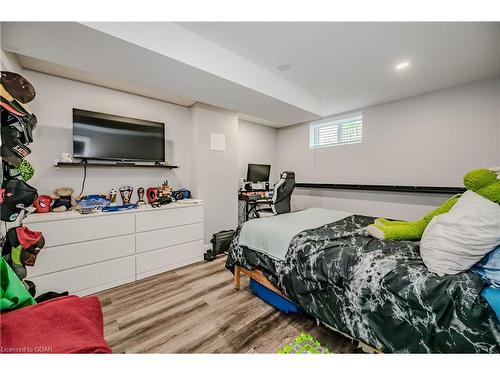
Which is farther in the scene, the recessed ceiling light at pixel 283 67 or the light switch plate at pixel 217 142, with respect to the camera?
the light switch plate at pixel 217 142

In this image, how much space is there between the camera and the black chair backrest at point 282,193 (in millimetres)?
2838

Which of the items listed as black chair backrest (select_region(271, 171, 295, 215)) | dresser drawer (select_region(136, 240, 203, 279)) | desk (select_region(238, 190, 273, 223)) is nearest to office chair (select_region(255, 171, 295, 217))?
black chair backrest (select_region(271, 171, 295, 215))

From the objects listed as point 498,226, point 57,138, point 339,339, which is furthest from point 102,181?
point 498,226

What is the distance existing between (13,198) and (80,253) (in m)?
1.14

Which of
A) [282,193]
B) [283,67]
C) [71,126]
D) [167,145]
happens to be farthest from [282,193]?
[71,126]

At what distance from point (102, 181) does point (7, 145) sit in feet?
5.11

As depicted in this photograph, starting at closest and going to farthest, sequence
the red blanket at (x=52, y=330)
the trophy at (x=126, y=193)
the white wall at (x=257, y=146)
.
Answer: the red blanket at (x=52, y=330), the trophy at (x=126, y=193), the white wall at (x=257, y=146)

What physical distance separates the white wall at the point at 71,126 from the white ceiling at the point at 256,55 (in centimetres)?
14

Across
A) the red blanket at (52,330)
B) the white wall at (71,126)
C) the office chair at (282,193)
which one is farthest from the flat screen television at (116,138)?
the red blanket at (52,330)

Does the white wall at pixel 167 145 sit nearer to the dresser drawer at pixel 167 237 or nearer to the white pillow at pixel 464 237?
the dresser drawer at pixel 167 237

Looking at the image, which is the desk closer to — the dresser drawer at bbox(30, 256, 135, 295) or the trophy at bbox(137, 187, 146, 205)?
the trophy at bbox(137, 187, 146, 205)

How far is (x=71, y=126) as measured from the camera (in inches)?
96.7

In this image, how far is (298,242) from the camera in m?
1.66

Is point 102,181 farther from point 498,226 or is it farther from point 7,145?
point 498,226
